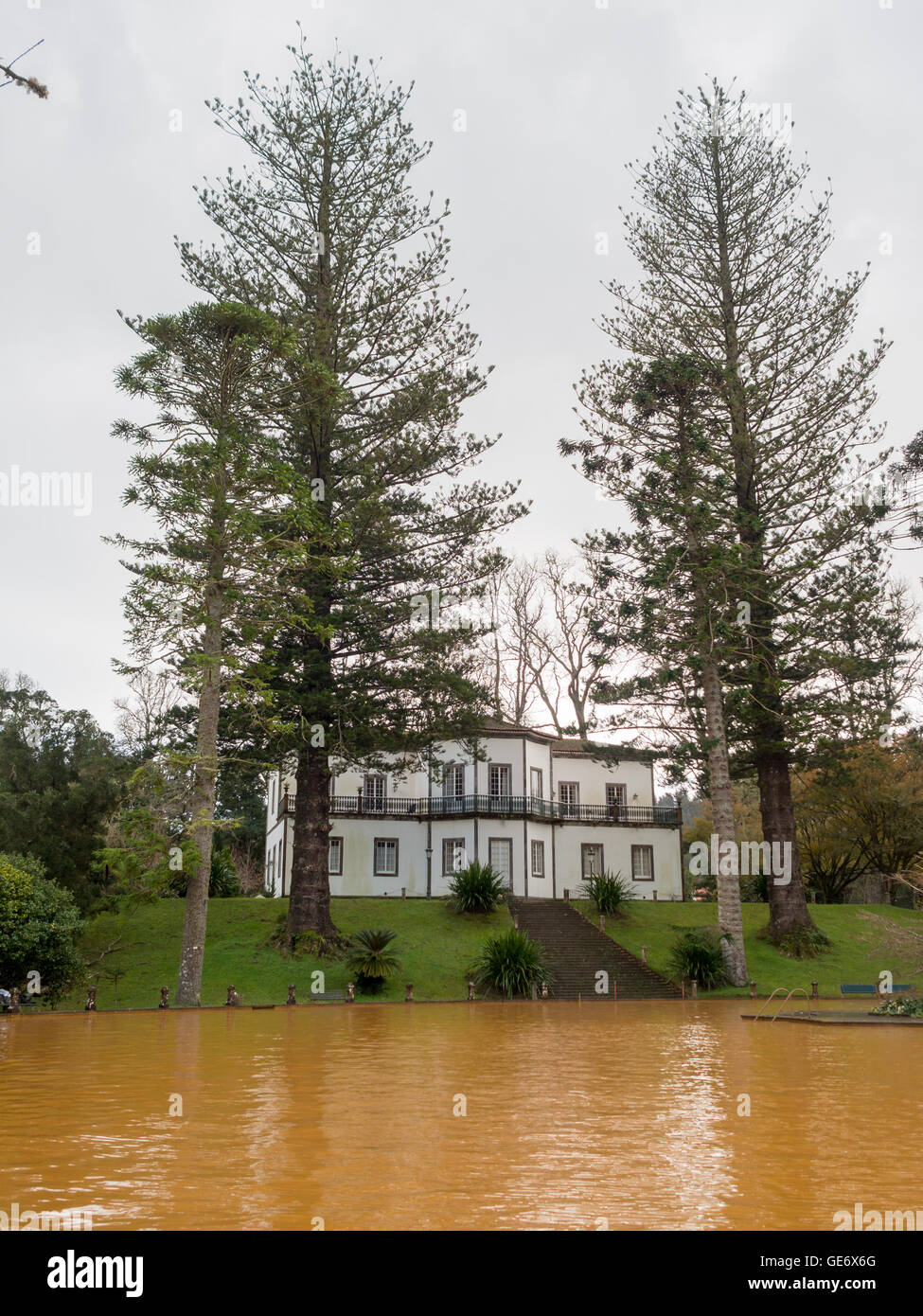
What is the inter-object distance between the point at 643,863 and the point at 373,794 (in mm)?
11734

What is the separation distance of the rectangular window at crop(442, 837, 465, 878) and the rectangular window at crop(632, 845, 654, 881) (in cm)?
785

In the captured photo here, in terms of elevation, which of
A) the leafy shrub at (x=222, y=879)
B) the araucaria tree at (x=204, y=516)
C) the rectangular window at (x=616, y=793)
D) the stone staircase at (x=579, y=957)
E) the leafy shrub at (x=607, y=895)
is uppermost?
the araucaria tree at (x=204, y=516)

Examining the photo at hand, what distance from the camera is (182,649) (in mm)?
20391

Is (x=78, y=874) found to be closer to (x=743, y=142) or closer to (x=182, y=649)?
(x=182, y=649)

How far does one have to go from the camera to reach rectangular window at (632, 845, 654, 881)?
42.2 m

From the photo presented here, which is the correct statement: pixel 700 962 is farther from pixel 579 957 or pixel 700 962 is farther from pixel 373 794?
pixel 373 794

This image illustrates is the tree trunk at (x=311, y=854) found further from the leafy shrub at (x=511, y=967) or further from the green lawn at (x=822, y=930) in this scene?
the green lawn at (x=822, y=930)

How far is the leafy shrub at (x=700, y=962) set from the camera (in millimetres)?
25547

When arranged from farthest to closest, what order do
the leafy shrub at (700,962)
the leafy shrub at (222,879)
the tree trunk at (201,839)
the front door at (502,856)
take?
the front door at (502,856)
the leafy shrub at (222,879)
the leafy shrub at (700,962)
the tree trunk at (201,839)

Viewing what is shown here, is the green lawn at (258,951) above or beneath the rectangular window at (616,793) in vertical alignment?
beneath

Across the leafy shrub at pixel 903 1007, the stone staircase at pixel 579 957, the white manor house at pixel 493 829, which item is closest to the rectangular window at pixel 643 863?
the white manor house at pixel 493 829

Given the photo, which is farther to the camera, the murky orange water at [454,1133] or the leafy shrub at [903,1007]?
the leafy shrub at [903,1007]

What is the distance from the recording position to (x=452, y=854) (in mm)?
39469

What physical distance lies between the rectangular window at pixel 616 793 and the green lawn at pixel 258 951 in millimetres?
11294
